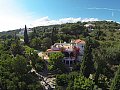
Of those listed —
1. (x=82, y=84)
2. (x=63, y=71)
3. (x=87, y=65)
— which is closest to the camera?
(x=82, y=84)

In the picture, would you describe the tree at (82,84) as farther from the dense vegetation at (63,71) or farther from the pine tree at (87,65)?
the pine tree at (87,65)

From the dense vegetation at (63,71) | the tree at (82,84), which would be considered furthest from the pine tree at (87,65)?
the tree at (82,84)

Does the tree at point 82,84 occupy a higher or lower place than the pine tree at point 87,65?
lower

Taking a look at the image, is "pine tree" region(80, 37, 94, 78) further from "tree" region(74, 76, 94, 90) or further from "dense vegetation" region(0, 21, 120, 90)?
"tree" region(74, 76, 94, 90)

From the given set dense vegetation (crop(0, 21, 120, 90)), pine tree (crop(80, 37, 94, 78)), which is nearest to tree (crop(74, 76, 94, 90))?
dense vegetation (crop(0, 21, 120, 90))

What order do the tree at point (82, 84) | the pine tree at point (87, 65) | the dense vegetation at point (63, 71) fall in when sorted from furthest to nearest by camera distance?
the pine tree at point (87, 65) < the dense vegetation at point (63, 71) < the tree at point (82, 84)

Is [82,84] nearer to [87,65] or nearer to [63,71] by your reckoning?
[87,65]

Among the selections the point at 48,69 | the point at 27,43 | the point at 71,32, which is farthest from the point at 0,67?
the point at 71,32

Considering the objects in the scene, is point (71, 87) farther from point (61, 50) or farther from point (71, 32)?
point (71, 32)

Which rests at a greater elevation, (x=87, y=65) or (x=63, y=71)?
(x=87, y=65)

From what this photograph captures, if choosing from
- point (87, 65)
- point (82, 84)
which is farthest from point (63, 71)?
point (82, 84)

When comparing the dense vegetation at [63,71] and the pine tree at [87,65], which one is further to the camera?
the pine tree at [87,65]

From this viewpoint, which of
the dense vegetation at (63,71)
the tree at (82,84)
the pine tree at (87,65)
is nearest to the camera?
the tree at (82,84)
